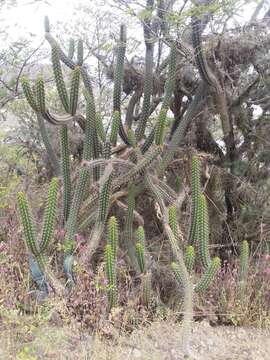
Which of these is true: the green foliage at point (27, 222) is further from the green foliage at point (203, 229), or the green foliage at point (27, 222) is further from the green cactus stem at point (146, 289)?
the green foliage at point (203, 229)

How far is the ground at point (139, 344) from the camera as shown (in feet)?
12.0

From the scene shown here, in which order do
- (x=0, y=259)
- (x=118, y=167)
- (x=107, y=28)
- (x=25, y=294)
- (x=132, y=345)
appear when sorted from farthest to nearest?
(x=107, y=28) → (x=118, y=167) → (x=0, y=259) → (x=25, y=294) → (x=132, y=345)

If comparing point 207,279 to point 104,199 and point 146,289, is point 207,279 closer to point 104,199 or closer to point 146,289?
point 146,289

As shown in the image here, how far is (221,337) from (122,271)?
3.36 feet

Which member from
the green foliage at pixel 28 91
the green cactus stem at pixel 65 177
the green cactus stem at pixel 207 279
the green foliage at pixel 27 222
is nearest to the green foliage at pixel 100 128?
the green cactus stem at pixel 65 177

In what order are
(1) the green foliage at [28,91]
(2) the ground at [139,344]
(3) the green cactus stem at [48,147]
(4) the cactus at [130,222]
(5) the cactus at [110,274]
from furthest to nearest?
1. (3) the green cactus stem at [48,147]
2. (4) the cactus at [130,222]
3. (1) the green foliage at [28,91]
4. (5) the cactus at [110,274]
5. (2) the ground at [139,344]

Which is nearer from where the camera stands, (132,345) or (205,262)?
(132,345)

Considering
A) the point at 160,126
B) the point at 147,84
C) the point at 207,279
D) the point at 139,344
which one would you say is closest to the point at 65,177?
the point at 160,126

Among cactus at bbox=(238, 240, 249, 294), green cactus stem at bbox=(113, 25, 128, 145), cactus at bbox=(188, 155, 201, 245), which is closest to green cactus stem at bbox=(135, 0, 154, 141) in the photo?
green cactus stem at bbox=(113, 25, 128, 145)

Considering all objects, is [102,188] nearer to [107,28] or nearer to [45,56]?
[107,28]

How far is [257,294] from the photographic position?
4.78m

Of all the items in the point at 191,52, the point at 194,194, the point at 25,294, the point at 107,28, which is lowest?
the point at 25,294

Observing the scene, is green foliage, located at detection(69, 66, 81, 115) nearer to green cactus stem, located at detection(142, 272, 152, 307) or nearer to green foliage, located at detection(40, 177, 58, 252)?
green foliage, located at detection(40, 177, 58, 252)

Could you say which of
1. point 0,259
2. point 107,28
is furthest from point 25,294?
point 107,28
